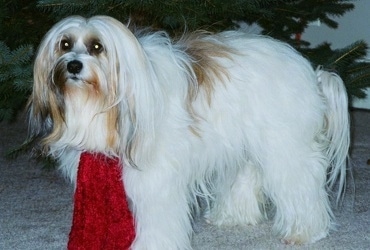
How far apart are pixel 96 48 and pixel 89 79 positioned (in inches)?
3.8

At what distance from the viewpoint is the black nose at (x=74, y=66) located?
7.39 feet

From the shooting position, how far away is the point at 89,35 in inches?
91.0

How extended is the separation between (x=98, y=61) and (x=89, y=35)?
0.08m

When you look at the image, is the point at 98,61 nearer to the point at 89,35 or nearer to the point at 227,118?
the point at 89,35

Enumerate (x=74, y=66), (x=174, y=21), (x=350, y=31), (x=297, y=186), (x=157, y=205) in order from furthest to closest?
(x=350, y=31) → (x=174, y=21) → (x=297, y=186) → (x=157, y=205) → (x=74, y=66)

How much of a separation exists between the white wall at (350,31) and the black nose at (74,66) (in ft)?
10.4

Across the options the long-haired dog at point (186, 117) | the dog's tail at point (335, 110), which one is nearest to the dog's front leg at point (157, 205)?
the long-haired dog at point (186, 117)

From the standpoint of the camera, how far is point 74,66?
2.25 metres

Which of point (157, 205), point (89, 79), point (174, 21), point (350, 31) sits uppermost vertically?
point (89, 79)

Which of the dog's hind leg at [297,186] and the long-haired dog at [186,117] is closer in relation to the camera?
the long-haired dog at [186,117]

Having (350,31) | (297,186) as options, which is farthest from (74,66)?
(350,31)

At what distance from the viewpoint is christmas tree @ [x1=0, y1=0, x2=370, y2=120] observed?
9.94 ft

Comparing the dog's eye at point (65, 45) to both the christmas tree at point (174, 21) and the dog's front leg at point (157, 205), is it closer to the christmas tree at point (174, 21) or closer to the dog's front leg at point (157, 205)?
the dog's front leg at point (157, 205)

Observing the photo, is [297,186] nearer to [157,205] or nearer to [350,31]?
[157,205]
